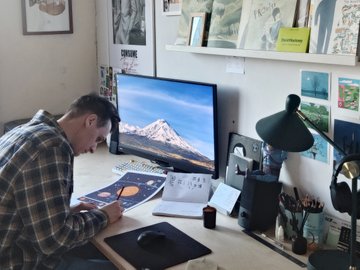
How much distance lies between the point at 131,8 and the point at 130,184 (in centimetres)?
106

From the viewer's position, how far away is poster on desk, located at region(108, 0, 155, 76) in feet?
8.73

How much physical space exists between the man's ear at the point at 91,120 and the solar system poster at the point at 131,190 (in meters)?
0.41

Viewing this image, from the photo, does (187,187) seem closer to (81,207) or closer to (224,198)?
(224,198)

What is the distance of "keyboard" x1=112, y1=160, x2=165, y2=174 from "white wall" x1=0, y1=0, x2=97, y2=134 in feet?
2.82

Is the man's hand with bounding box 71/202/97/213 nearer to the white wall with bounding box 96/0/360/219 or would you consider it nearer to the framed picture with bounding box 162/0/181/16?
the white wall with bounding box 96/0/360/219

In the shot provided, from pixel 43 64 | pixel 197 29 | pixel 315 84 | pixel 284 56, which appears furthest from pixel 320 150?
pixel 43 64

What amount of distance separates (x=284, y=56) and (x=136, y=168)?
1.10 m

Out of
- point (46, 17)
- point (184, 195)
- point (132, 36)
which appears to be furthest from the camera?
point (46, 17)

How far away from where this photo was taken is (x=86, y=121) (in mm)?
1836

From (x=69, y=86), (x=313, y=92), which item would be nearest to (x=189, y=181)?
(x=313, y=92)

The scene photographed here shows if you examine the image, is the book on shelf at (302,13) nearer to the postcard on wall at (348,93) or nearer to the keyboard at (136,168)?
the postcard on wall at (348,93)

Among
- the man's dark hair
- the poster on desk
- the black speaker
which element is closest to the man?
the man's dark hair

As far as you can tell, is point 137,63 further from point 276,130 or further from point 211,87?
point 276,130

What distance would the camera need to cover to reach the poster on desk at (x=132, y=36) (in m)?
2.66
